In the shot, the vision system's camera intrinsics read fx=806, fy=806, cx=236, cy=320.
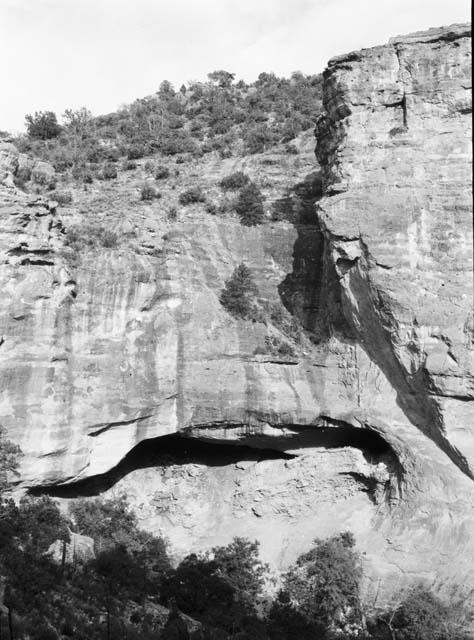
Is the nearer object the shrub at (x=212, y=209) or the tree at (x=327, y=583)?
the tree at (x=327, y=583)

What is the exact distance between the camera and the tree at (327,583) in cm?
2334

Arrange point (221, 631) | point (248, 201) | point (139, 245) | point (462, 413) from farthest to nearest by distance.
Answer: point (248, 201) < point (139, 245) < point (462, 413) < point (221, 631)

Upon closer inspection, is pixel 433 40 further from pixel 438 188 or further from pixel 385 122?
pixel 438 188

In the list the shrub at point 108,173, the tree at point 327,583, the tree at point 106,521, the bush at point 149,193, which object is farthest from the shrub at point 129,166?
the tree at point 327,583

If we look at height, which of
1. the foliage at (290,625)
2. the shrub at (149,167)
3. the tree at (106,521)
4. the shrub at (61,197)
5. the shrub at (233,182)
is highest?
the shrub at (149,167)

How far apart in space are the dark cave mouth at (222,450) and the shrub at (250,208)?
8.79 m

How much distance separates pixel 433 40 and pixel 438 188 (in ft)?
16.0

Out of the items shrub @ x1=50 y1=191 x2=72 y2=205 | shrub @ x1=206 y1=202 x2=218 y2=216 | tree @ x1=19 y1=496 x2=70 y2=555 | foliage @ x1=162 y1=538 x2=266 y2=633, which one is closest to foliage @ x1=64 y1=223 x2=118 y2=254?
shrub @ x1=50 y1=191 x2=72 y2=205

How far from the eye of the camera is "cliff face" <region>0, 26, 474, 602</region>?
2428 cm

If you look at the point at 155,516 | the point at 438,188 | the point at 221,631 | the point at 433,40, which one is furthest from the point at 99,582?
the point at 433,40

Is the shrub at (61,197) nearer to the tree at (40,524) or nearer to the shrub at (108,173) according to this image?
the shrub at (108,173)

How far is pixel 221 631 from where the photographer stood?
2062 centimetres

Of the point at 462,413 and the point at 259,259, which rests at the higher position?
the point at 259,259

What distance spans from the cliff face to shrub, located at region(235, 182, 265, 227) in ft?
13.2
